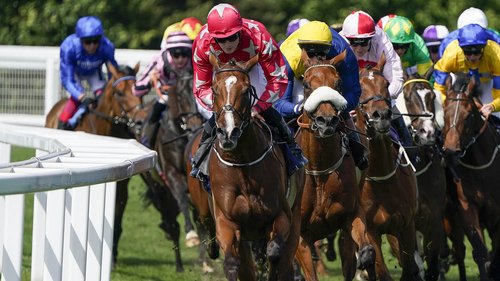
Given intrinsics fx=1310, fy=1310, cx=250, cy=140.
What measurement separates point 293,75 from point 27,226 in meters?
6.74

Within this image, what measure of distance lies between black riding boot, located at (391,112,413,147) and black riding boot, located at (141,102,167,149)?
13.1 feet

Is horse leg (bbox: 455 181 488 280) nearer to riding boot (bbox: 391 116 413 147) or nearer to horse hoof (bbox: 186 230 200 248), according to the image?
riding boot (bbox: 391 116 413 147)

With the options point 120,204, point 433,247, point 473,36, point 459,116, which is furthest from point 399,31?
point 120,204

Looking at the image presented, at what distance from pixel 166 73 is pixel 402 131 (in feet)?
14.0

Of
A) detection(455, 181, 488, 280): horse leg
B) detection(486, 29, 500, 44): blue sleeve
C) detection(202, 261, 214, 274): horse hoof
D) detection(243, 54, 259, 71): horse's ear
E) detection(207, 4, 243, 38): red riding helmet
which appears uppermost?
detection(207, 4, 243, 38): red riding helmet

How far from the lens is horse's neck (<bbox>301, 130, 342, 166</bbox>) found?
802cm

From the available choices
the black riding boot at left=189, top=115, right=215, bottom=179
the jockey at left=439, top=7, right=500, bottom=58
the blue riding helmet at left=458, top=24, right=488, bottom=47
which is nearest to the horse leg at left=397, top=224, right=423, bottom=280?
the black riding boot at left=189, top=115, right=215, bottom=179

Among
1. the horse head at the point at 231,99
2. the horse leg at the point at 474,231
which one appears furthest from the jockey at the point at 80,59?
the horse head at the point at 231,99

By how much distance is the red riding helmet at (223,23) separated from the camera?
7383mm

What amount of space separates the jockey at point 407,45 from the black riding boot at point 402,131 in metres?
0.85

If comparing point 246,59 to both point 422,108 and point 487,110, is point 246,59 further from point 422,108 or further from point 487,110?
point 487,110

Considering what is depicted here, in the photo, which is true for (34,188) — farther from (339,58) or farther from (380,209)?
(380,209)

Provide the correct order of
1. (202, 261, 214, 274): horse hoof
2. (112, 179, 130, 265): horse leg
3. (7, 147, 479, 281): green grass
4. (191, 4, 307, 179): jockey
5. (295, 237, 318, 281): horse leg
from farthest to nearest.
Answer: (112, 179, 130, 265): horse leg
(202, 261, 214, 274): horse hoof
(7, 147, 479, 281): green grass
(295, 237, 318, 281): horse leg
(191, 4, 307, 179): jockey

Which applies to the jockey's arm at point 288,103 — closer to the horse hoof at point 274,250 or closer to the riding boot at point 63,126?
the horse hoof at point 274,250
